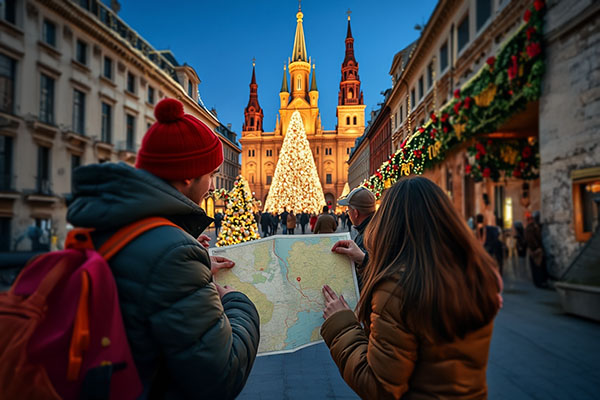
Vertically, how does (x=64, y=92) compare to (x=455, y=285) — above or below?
above

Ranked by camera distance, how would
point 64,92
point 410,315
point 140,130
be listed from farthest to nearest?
1. point 64,92
2. point 140,130
3. point 410,315

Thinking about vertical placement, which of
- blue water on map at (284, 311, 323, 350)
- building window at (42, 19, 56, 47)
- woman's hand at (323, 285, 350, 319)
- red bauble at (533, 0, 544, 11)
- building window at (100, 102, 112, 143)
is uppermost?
red bauble at (533, 0, 544, 11)

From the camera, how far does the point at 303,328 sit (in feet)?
6.26

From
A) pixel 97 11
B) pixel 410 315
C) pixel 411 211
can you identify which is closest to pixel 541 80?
pixel 411 211

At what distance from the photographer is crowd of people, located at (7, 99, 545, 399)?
1.12 metres

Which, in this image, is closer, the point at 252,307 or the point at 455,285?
the point at 455,285

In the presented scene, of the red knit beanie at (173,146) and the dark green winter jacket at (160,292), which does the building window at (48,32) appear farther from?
the dark green winter jacket at (160,292)

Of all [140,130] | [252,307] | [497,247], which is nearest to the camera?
[252,307]

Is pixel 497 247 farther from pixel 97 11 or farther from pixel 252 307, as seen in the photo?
pixel 97 11

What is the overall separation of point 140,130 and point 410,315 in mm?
2625

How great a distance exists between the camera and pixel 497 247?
429cm

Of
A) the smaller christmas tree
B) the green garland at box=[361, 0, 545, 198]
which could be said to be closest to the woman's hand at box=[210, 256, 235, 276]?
the green garland at box=[361, 0, 545, 198]

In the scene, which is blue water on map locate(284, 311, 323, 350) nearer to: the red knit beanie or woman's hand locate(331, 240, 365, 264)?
woman's hand locate(331, 240, 365, 264)

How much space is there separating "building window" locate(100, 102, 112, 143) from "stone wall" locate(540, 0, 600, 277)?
4.87 meters
